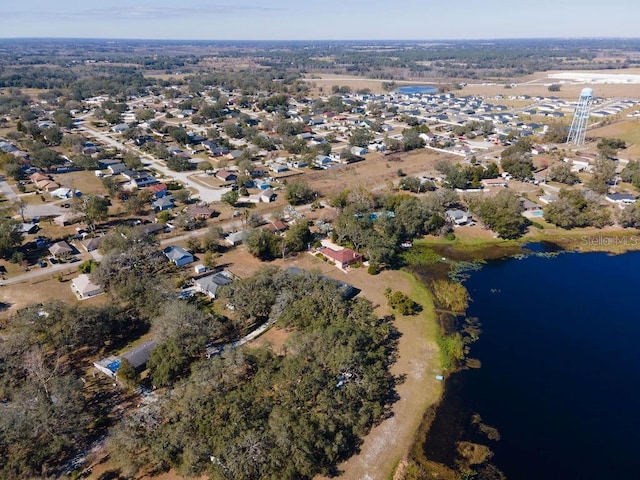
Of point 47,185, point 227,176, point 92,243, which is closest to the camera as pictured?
point 92,243

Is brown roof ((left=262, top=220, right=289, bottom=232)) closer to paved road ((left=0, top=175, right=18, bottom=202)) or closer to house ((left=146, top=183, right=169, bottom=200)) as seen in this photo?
house ((left=146, top=183, right=169, bottom=200))

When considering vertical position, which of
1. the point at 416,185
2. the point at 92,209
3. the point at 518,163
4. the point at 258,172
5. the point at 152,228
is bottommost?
the point at 152,228

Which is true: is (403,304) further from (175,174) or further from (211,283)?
(175,174)

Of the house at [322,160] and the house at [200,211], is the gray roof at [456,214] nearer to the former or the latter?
the house at [322,160]

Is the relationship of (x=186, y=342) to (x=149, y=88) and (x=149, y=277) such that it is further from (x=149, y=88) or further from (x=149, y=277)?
(x=149, y=88)

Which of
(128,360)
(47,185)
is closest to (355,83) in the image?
(47,185)

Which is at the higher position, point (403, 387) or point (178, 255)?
point (178, 255)
